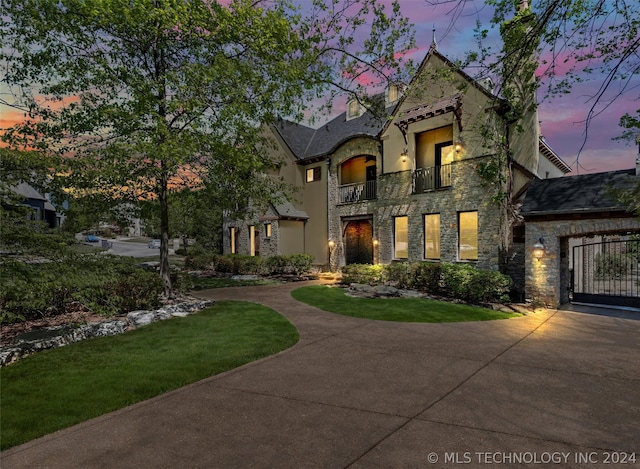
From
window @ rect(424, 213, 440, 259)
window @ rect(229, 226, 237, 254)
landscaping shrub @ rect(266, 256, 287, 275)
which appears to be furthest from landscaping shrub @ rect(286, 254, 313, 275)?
window @ rect(424, 213, 440, 259)

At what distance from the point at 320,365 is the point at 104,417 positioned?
3230 millimetres

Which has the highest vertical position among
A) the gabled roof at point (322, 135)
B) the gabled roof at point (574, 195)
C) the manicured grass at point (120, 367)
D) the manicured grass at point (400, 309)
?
the gabled roof at point (322, 135)

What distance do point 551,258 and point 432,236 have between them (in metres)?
5.67

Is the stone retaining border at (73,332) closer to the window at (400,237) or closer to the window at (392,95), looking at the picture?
the window at (400,237)

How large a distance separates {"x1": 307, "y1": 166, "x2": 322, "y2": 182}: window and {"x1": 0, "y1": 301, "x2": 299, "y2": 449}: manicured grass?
14819 millimetres

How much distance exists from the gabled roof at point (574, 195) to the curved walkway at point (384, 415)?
4964 millimetres

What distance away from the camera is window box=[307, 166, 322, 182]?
22484 millimetres

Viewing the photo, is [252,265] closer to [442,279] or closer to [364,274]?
[364,274]

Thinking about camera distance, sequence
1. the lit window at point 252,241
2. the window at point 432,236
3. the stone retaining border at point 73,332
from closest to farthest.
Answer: the stone retaining border at point 73,332
the window at point 432,236
the lit window at point 252,241

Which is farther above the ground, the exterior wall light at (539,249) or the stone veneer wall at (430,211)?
the stone veneer wall at (430,211)

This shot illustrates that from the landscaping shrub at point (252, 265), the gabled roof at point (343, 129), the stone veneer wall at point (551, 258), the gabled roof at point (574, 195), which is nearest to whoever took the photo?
the gabled roof at point (574, 195)

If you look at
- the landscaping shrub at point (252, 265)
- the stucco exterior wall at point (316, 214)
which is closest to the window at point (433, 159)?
the stucco exterior wall at point (316, 214)

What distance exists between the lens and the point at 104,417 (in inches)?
162

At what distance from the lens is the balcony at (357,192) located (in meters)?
19.4
